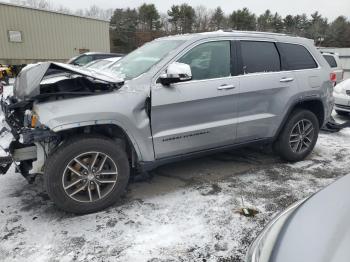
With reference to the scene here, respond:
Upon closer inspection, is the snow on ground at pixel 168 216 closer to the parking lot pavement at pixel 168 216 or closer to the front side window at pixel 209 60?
the parking lot pavement at pixel 168 216

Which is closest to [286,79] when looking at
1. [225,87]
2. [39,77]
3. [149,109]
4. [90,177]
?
[225,87]

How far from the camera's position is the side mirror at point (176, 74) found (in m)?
3.36

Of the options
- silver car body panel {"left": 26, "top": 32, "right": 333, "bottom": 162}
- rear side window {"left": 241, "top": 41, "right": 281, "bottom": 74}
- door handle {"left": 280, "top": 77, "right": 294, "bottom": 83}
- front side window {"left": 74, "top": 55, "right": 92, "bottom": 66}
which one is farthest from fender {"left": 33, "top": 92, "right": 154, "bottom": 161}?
front side window {"left": 74, "top": 55, "right": 92, "bottom": 66}

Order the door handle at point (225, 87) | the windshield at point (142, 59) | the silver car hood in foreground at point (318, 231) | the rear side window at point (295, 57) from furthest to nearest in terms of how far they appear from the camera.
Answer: the rear side window at point (295, 57), the door handle at point (225, 87), the windshield at point (142, 59), the silver car hood in foreground at point (318, 231)

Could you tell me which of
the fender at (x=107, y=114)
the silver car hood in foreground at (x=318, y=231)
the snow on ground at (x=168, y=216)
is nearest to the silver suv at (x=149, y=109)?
the fender at (x=107, y=114)

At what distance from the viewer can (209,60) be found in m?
3.87

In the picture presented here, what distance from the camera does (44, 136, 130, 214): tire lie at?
304 cm

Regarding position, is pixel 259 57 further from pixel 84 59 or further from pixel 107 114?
pixel 84 59

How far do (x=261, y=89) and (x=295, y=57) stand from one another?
90 cm

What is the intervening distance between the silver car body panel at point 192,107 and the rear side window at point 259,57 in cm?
8

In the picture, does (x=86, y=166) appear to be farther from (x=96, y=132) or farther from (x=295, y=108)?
(x=295, y=108)

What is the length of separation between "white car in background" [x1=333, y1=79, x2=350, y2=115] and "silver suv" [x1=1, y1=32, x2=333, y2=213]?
392 centimetres

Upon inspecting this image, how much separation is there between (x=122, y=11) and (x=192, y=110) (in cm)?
4920

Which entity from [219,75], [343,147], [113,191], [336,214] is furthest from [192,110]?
[343,147]
